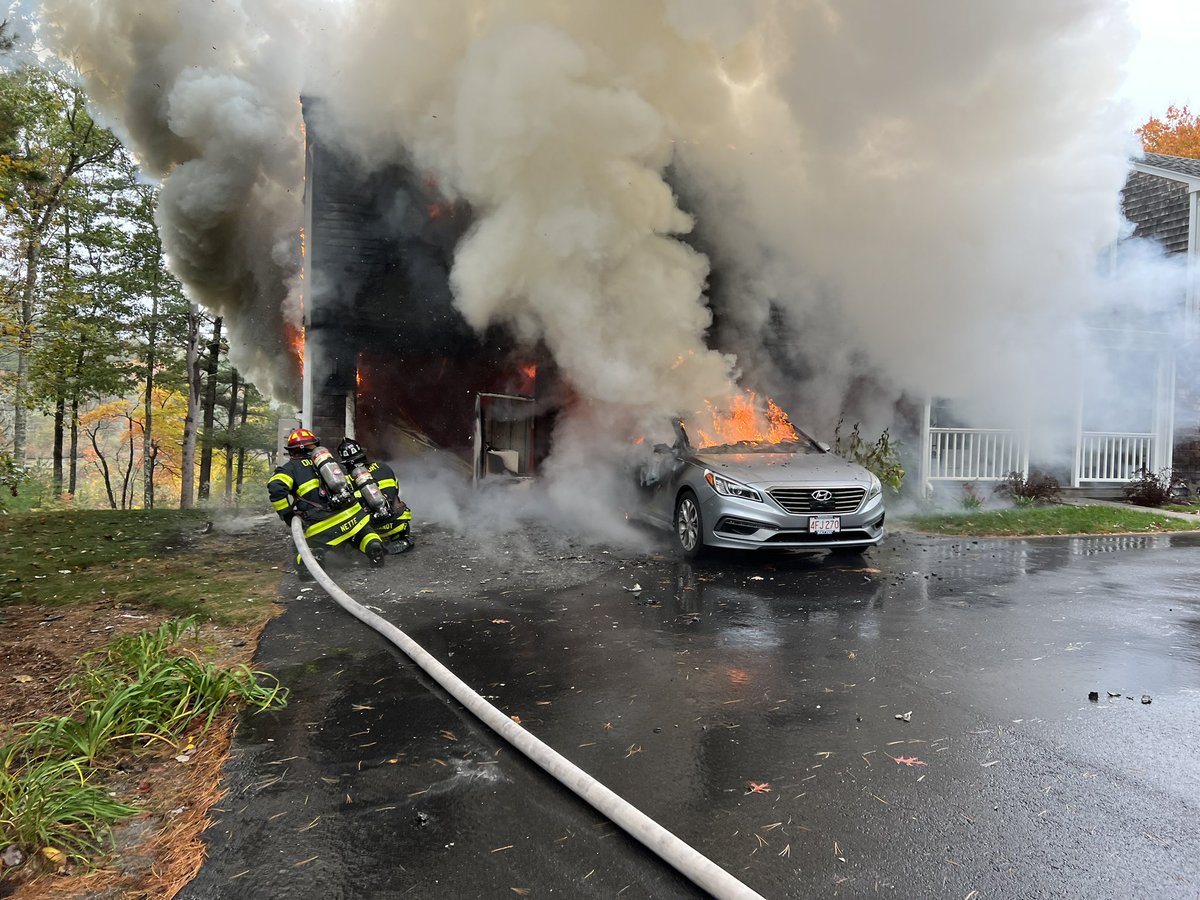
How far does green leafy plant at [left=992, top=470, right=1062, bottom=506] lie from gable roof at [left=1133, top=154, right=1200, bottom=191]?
7106 millimetres

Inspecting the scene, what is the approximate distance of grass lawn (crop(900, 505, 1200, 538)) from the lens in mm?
9914

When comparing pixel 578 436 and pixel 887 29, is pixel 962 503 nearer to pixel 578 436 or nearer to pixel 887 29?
pixel 578 436

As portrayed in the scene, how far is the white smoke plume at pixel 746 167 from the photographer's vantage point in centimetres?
932

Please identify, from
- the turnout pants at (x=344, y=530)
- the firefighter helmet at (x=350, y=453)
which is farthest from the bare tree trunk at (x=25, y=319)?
the turnout pants at (x=344, y=530)

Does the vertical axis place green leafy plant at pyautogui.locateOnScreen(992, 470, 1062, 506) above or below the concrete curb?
above

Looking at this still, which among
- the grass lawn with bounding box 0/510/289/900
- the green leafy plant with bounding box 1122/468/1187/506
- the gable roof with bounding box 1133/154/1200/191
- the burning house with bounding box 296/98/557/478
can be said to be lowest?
the grass lawn with bounding box 0/510/289/900

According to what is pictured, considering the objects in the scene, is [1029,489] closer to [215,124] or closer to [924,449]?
[924,449]

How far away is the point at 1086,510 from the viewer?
1126 centimetres

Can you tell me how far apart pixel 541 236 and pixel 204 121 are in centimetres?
698

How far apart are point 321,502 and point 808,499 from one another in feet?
15.4

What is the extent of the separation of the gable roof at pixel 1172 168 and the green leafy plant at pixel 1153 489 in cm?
589

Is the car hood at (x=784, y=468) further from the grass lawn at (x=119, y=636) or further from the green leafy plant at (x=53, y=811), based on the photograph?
the green leafy plant at (x=53, y=811)

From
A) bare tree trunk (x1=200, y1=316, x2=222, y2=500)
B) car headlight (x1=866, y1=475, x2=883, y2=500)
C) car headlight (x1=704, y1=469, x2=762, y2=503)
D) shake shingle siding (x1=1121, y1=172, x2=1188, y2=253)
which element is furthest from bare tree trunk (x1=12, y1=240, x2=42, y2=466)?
shake shingle siding (x1=1121, y1=172, x2=1188, y2=253)

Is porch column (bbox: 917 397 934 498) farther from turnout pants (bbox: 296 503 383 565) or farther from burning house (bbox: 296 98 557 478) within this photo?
turnout pants (bbox: 296 503 383 565)
